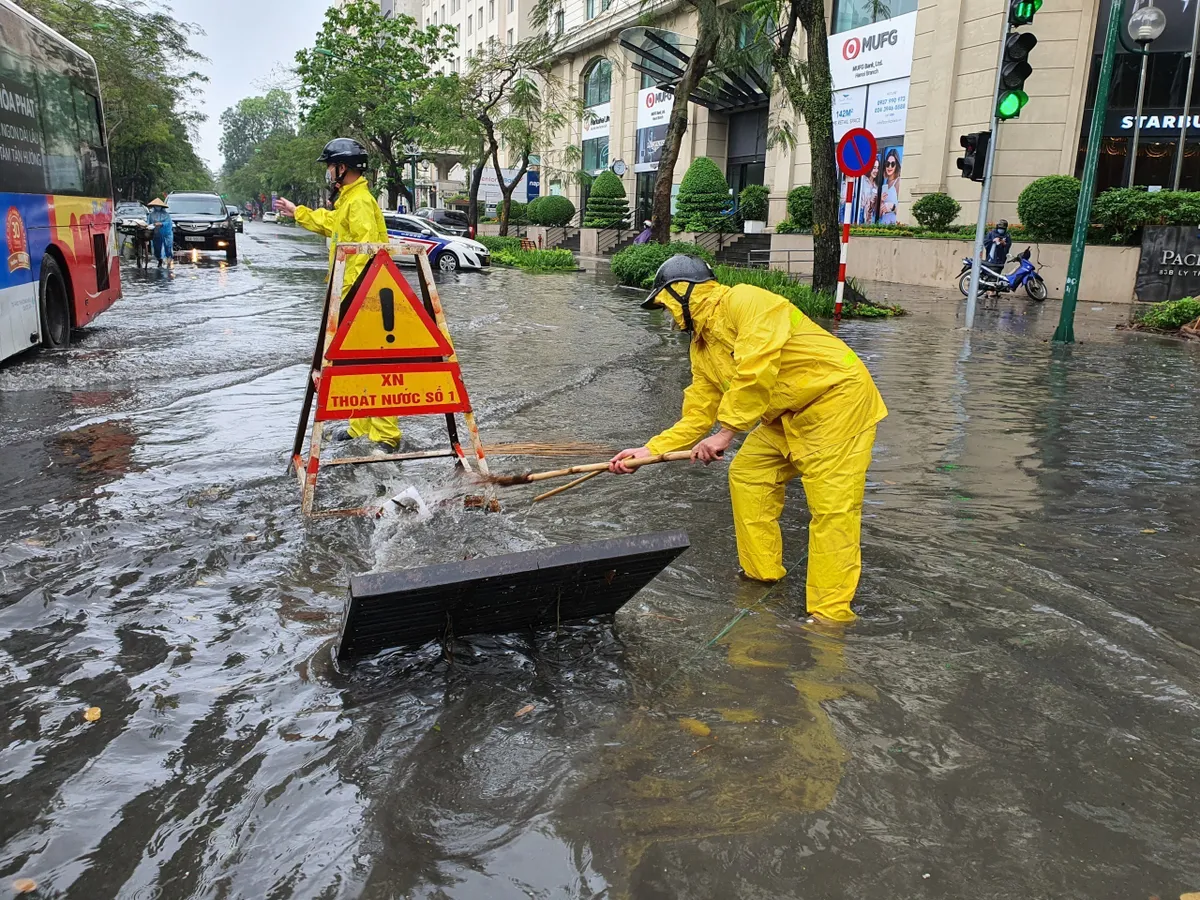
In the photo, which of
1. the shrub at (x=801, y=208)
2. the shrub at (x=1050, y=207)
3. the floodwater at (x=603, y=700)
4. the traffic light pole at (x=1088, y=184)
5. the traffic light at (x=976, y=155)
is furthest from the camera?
the shrub at (x=801, y=208)

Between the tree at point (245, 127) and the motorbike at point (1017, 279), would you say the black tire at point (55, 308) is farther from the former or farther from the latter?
the tree at point (245, 127)

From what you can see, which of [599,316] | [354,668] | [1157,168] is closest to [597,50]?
[1157,168]

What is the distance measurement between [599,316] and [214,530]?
433 inches

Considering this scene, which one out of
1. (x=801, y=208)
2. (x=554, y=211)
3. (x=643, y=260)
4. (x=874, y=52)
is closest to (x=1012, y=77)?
(x=643, y=260)

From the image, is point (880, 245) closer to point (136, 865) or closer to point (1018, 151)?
point (1018, 151)

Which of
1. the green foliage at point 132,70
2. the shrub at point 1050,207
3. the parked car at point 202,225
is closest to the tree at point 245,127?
the green foliage at point 132,70

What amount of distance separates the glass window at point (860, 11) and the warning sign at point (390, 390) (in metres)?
22.9

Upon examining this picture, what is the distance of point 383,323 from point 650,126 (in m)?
35.6

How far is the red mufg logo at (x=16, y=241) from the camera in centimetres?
862

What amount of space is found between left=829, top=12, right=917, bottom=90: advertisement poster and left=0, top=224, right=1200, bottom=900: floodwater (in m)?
20.4

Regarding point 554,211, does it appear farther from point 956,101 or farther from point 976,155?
point 976,155

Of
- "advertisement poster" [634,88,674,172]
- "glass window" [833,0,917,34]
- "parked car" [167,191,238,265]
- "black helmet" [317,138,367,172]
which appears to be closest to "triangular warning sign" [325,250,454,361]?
"black helmet" [317,138,367,172]

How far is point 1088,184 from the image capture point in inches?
469

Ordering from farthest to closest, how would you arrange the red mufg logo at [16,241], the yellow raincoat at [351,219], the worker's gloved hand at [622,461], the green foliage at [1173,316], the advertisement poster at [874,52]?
the advertisement poster at [874,52], the green foliage at [1173,316], the red mufg logo at [16,241], the yellow raincoat at [351,219], the worker's gloved hand at [622,461]
